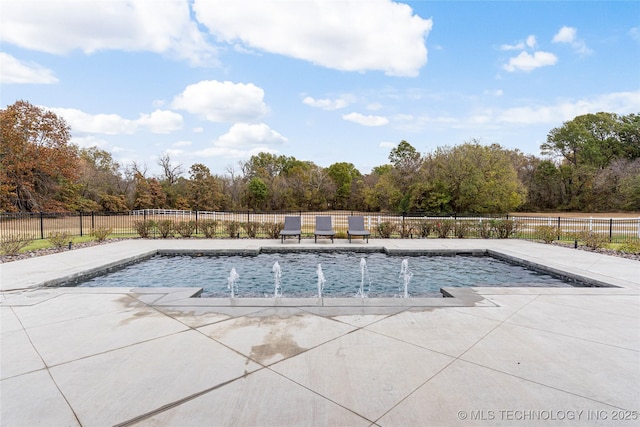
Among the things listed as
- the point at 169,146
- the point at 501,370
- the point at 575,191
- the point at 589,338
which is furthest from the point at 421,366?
the point at 575,191

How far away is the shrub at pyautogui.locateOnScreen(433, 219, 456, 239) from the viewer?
40.7 feet

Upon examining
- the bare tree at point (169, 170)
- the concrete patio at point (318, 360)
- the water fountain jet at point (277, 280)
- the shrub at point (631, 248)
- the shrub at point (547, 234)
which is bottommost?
the water fountain jet at point (277, 280)

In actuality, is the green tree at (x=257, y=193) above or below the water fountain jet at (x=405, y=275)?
above

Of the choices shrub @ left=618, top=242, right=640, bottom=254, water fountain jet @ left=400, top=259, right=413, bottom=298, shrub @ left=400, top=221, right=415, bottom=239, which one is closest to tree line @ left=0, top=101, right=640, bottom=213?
shrub @ left=400, top=221, right=415, bottom=239

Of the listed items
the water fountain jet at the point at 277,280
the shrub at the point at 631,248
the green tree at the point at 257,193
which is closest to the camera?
the water fountain jet at the point at 277,280

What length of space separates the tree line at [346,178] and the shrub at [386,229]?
47.4 ft

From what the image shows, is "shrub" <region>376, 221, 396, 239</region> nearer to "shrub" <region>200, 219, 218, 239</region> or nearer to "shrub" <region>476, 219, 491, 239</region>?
"shrub" <region>476, 219, 491, 239</region>

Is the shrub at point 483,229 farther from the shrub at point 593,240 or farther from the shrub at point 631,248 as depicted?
the shrub at point 631,248

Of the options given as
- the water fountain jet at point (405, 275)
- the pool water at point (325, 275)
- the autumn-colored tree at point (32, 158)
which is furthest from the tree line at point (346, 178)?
the water fountain jet at point (405, 275)

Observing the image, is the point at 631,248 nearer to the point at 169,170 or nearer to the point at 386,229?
the point at 386,229

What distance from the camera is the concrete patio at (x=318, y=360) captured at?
2.06 m

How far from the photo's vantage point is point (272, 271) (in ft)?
23.8

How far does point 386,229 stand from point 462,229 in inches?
114

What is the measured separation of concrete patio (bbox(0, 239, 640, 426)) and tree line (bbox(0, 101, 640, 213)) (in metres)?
22.0
